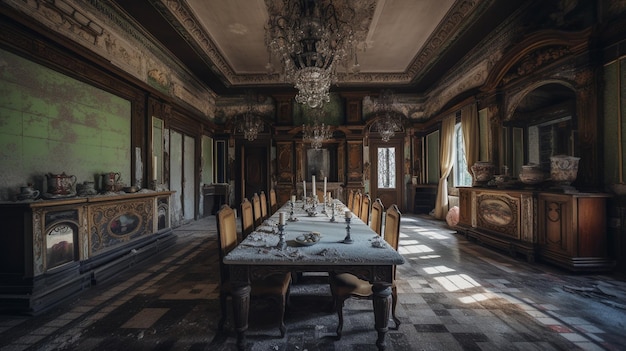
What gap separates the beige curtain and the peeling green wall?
7.49 metres

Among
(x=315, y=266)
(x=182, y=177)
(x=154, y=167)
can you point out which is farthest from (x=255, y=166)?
(x=315, y=266)

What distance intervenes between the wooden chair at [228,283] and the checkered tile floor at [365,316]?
0.72 feet

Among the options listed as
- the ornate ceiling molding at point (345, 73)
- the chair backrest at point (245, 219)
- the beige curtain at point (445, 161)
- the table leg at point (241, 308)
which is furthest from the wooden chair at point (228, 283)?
the beige curtain at point (445, 161)

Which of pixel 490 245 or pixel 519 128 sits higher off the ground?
pixel 519 128

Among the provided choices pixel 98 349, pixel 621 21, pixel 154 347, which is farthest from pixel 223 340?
pixel 621 21

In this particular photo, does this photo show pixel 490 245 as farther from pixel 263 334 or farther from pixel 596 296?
pixel 263 334

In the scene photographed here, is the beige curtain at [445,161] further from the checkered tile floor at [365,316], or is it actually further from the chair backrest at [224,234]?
the chair backrest at [224,234]

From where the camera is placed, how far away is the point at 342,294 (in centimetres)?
194

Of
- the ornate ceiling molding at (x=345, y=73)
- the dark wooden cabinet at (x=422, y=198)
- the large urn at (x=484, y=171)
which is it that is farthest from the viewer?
the dark wooden cabinet at (x=422, y=198)

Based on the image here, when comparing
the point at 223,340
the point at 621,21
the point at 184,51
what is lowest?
the point at 223,340

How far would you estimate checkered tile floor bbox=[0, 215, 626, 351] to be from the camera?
6.24 feet

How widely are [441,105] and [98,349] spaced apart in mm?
8480

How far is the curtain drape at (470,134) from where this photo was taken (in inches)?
220

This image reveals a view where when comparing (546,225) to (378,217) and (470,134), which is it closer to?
(378,217)
